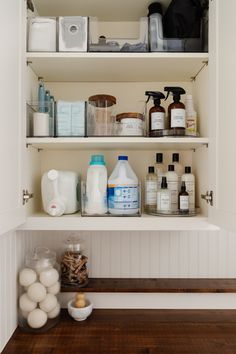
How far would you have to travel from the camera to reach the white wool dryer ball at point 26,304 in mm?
1210

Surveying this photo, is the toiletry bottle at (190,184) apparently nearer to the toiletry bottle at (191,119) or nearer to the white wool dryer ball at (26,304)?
the toiletry bottle at (191,119)

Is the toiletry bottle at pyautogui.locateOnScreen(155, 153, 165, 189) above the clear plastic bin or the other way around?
the other way around

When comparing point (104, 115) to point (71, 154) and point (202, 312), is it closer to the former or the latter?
point (71, 154)

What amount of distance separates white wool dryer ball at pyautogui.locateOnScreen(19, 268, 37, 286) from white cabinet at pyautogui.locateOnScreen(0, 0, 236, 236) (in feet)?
0.66

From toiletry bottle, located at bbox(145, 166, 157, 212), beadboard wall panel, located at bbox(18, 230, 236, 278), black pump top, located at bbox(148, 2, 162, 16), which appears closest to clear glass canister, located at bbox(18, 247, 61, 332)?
beadboard wall panel, located at bbox(18, 230, 236, 278)

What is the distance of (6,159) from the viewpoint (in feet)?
3.05

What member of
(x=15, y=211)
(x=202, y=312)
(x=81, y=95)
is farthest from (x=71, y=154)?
(x=202, y=312)

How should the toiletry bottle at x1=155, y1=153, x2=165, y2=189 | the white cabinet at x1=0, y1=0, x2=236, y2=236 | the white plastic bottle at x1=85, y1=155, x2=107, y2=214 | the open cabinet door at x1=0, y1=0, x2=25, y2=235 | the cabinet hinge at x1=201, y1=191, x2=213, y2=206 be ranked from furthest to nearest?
the toiletry bottle at x1=155, y1=153, x2=165, y2=189
the white plastic bottle at x1=85, y1=155, x2=107, y2=214
the cabinet hinge at x1=201, y1=191, x2=213, y2=206
the white cabinet at x1=0, y1=0, x2=236, y2=236
the open cabinet door at x1=0, y1=0, x2=25, y2=235

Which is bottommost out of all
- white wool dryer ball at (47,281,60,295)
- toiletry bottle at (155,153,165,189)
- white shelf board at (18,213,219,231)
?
white wool dryer ball at (47,281,60,295)

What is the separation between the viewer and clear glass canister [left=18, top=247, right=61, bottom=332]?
3.94 ft

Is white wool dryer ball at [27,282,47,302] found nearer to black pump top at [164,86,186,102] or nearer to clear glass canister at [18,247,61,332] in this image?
clear glass canister at [18,247,61,332]

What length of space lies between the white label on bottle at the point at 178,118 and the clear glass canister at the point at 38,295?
787mm

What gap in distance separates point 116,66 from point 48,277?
0.92 metres

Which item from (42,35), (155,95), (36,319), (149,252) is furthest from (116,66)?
(36,319)
